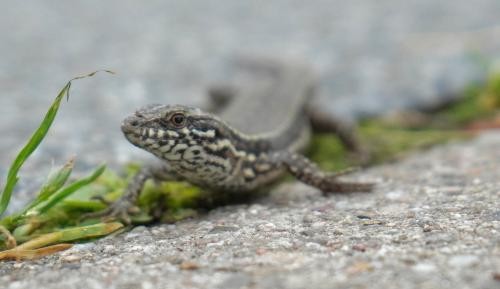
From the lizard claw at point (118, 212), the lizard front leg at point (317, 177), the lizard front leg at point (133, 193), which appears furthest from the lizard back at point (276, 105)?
the lizard claw at point (118, 212)

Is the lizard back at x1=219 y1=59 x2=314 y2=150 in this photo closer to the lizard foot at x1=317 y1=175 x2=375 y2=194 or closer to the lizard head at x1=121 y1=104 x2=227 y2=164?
the lizard head at x1=121 y1=104 x2=227 y2=164

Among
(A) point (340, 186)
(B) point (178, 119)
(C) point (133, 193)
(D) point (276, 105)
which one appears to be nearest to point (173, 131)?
(B) point (178, 119)

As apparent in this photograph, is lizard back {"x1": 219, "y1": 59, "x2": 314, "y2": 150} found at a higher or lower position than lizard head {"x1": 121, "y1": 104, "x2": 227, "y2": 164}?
higher

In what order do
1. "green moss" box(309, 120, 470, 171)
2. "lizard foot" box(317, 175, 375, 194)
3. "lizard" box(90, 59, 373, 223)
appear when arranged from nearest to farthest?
"lizard" box(90, 59, 373, 223)
"lizard foot" box(317, 175, 375, 194)
"green moss" box(309, 120, 470, 171)

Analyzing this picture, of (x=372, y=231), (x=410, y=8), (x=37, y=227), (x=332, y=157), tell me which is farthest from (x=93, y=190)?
(x=410, y=8)

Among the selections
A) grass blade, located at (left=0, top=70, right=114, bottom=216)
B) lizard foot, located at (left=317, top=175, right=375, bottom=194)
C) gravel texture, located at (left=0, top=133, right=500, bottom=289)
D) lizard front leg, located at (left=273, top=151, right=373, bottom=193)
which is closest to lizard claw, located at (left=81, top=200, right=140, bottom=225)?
gravel texture, located at (left=0, top=133, right=500, bottom=289)

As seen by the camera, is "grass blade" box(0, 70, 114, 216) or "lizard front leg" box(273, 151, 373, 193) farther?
"lizard front leg" box(273, 151, 373, 193)

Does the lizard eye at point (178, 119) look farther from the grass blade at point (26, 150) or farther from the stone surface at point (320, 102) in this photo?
the grass blade at point (26, 150)

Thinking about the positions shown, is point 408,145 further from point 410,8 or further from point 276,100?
point 410,8
